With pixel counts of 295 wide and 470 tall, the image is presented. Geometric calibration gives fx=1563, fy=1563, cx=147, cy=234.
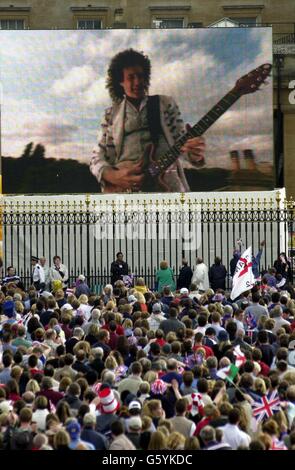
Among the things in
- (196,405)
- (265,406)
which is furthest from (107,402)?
(265,406)

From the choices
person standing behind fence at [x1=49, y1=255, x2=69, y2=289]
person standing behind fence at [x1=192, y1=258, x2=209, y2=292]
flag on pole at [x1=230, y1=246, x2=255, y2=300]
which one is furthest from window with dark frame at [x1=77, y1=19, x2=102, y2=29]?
flag on pole at [x1=230, y1=246, x2=255, y2=300]

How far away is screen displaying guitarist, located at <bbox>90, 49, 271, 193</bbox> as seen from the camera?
40375 mm

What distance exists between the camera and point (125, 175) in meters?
40.4

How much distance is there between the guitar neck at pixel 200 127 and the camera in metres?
40.5

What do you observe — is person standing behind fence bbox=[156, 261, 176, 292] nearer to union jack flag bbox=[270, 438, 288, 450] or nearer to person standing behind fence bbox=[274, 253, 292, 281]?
person standing behind fence bbox=[274, 253, 292, 281]

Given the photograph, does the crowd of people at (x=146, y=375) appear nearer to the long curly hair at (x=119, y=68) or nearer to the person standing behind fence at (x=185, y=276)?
the person standing behind fence at (x=185, y=276)

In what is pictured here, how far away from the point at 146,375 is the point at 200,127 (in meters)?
24.5

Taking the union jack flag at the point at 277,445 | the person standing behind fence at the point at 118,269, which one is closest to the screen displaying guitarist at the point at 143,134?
the person standing behind fence at the point at 118,269

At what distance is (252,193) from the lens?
130 ft

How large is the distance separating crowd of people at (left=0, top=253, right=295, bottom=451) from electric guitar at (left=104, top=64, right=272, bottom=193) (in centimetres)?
1614

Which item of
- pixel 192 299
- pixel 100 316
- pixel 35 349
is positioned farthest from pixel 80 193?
pixel 35 349

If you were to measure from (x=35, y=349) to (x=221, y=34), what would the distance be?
24.0 metres

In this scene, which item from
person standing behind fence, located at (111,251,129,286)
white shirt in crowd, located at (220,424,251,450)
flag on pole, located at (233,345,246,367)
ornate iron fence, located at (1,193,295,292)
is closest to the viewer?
white shirt in crowd, located at (220,424,251,450)

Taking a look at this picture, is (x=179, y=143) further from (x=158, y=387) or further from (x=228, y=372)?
(x=158, y=387)
